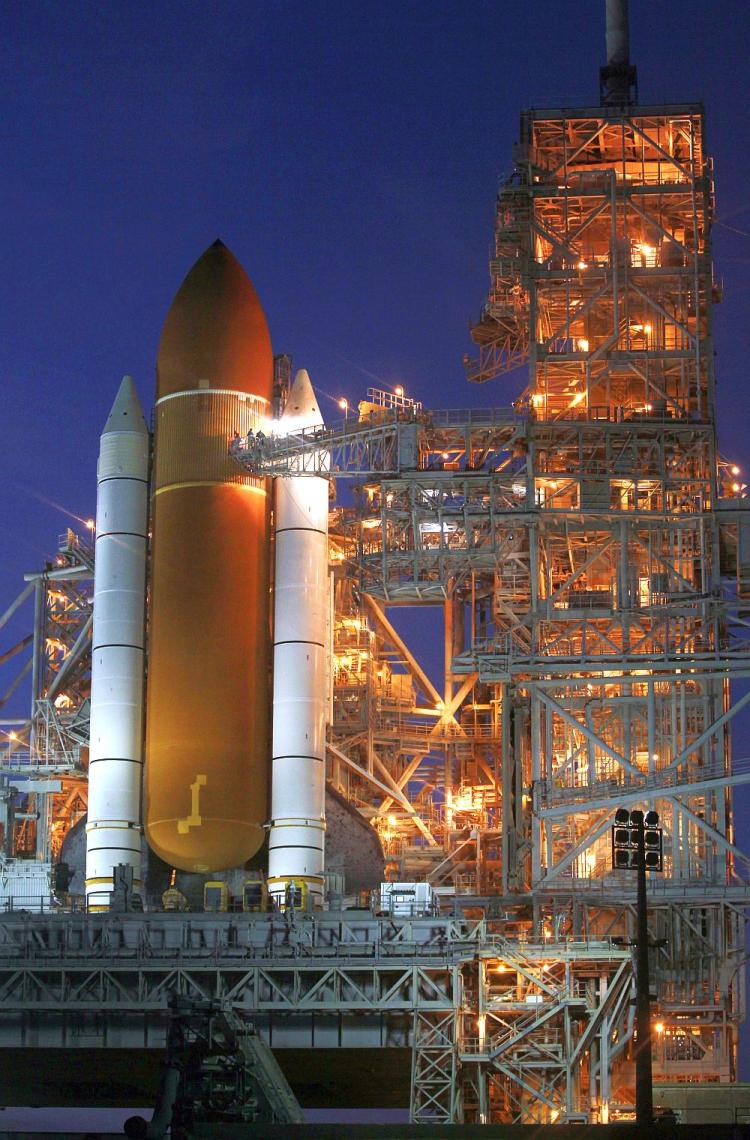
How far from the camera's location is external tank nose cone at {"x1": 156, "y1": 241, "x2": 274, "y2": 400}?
208ft

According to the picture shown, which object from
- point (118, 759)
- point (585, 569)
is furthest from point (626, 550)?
point (118, 759)

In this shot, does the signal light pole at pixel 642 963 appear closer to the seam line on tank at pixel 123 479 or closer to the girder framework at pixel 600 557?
the girder framework at pixel 600 557

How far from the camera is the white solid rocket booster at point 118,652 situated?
199ft

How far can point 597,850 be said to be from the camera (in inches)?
2530

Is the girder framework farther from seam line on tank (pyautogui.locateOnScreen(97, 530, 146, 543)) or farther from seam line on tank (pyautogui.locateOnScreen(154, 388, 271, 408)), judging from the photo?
seam line on tank (pyautogui.locateOnScreen(97, 530, 146, 543))

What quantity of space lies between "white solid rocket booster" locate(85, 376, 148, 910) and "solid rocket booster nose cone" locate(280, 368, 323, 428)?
15.8 feet

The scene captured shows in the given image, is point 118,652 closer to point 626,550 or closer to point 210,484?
point 210,484

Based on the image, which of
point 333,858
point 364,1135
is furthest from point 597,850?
point 364,1135

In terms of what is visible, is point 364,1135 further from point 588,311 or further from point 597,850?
point 588,311

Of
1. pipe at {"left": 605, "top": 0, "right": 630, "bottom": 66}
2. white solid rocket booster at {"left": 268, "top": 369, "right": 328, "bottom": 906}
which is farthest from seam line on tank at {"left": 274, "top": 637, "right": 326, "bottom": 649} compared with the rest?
pipe at {"left": 605, "top": 0, "right": 630, "bottom": 66}

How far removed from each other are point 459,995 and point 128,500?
66.5ft

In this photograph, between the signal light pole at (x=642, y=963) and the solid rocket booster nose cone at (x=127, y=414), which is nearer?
the signal light pole at (x=642, y=963)

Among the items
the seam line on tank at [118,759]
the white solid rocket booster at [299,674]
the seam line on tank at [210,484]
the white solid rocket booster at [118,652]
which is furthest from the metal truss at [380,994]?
the seam line on tank at [210,484]

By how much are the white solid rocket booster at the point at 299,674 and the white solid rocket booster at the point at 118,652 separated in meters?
4.39
